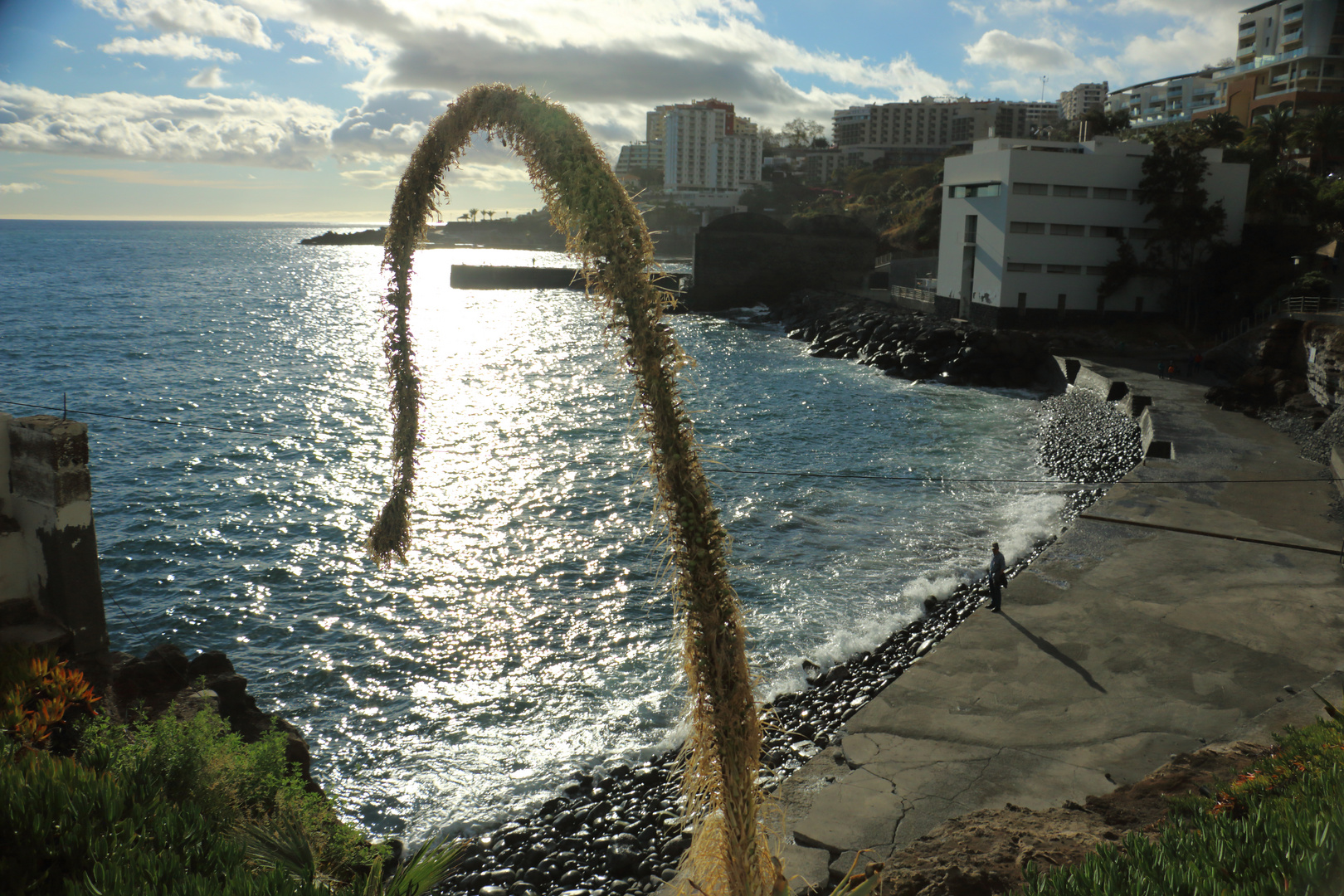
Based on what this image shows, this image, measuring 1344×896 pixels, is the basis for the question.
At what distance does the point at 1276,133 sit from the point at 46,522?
7129cm

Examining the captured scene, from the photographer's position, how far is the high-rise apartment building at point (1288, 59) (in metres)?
41.2

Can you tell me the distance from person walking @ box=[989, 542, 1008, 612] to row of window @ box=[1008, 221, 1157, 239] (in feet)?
129

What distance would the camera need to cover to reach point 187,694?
10.8 m

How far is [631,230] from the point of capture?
3.19m

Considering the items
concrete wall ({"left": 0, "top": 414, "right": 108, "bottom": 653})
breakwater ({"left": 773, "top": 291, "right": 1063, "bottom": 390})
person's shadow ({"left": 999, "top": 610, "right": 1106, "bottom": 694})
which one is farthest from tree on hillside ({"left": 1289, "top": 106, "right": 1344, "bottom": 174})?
concrete wall ({"left": 0, "top": 414, "right": 108, "bottom": 653})

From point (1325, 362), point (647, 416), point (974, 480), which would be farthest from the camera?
point (1325, 362)

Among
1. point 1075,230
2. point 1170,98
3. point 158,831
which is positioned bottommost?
point 158,831

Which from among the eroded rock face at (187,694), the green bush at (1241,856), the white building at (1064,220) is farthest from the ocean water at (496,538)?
the white building at (1064,220)

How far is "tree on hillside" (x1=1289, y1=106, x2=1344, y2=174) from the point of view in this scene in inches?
2034

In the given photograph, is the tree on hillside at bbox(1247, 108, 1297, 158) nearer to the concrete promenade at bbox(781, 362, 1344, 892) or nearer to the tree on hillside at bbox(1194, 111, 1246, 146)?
the tree on hillside at bbox(1194, 111, 1246, 146)

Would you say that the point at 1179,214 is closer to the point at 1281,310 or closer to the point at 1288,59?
the point at 1281,310

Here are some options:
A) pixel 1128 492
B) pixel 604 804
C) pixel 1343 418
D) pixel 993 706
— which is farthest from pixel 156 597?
pixel 1343 418

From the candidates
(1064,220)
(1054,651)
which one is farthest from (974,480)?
(1064,220)

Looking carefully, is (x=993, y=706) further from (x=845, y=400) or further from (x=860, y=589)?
(x=845, y=400)
